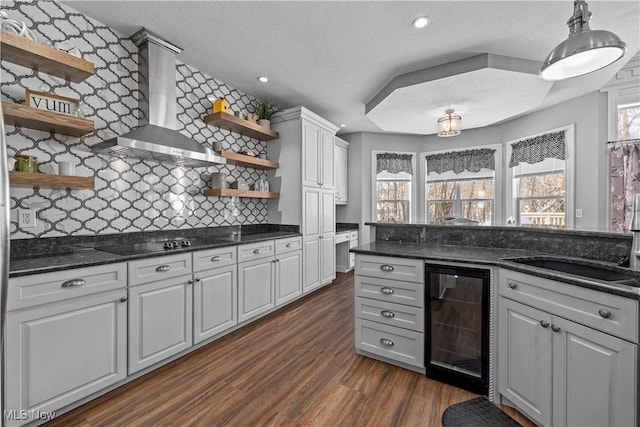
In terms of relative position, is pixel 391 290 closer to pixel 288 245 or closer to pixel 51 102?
pixel 288 245

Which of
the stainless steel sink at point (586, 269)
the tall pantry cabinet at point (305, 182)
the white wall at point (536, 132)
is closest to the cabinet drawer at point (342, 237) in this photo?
the white wall at point (536, 132)

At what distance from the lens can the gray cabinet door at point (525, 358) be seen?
1545mm

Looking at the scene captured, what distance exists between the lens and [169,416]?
1734 millimetres

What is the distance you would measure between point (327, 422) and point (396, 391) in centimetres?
55

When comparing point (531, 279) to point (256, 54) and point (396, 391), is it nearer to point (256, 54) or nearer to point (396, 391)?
point (396, 391)

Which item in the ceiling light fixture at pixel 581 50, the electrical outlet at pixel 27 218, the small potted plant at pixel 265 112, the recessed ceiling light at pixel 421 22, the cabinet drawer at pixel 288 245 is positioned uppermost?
the recessed ceiling light at pixel 421 22

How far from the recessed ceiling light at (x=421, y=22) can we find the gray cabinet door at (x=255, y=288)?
2.61 metres

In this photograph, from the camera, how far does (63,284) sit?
5.52ft

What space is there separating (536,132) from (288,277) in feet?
14.5

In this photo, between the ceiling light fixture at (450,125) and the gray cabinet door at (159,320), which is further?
the ceiling light fixture at (450,125)

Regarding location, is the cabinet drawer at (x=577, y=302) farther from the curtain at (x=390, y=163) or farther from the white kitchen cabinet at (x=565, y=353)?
the curtain at (x=390, y=163)

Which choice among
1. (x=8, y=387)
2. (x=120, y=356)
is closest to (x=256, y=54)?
(x=120, y=356)

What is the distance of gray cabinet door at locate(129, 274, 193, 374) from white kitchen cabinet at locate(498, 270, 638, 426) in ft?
7.55

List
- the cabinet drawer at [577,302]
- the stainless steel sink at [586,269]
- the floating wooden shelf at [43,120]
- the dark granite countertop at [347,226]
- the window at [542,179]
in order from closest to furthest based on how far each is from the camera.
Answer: the cabinet drawer at [577,302], the stainless steel sink at [586,269], the floating wooden shelf at [43,120], the window at [542,179], the dark granite countertop at [347,226]
